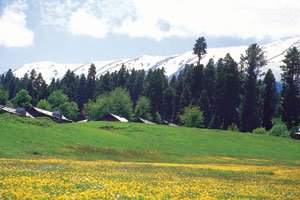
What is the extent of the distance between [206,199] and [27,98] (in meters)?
142

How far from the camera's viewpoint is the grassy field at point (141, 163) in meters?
16.9

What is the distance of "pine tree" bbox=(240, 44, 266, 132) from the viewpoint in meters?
111

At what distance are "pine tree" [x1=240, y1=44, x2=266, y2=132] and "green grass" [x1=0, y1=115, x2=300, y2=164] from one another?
3547 cm

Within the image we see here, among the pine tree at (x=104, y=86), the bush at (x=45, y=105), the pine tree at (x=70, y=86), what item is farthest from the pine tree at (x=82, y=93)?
the bush at (x=45, y=105)

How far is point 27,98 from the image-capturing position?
495ft

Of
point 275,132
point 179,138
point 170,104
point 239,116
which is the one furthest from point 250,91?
point 179,138

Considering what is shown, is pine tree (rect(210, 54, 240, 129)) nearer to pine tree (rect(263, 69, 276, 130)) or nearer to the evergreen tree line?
the evergreen tree line

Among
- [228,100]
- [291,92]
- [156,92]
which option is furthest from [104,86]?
[291,92]

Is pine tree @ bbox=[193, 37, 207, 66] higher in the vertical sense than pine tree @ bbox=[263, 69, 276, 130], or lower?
higher

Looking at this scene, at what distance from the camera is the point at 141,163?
36.9 metres

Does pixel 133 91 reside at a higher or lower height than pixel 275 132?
higher

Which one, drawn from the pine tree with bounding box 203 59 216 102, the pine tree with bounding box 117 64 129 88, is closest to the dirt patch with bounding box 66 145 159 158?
the pine tree with bounding box 203 59 216 102

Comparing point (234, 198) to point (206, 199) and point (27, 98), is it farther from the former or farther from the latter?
point (27, 98)

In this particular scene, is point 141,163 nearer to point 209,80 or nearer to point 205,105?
point 205,105
